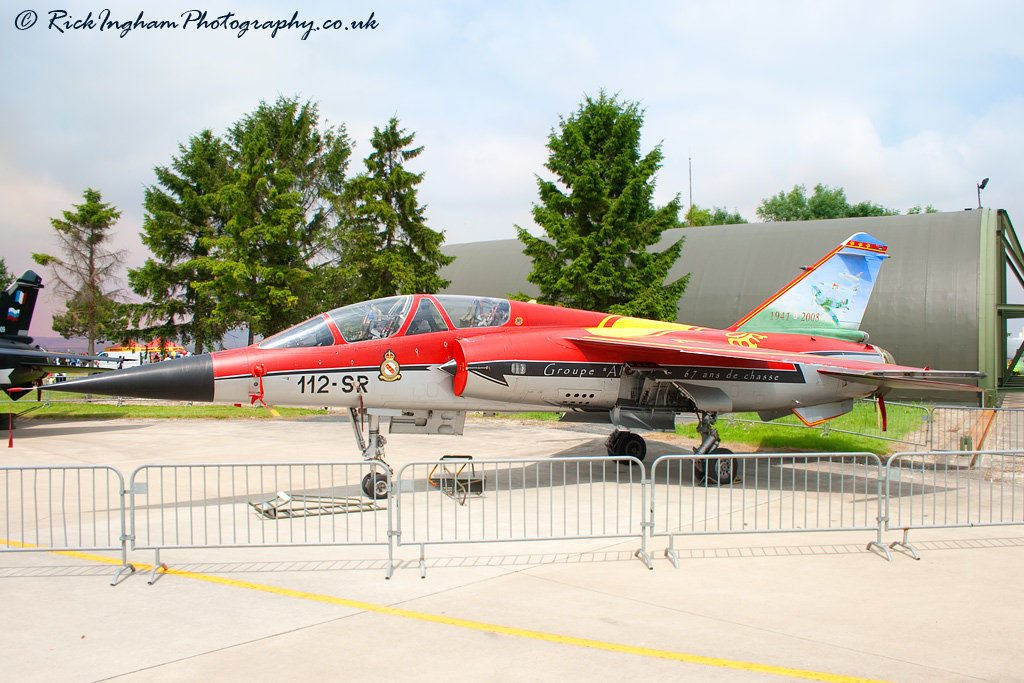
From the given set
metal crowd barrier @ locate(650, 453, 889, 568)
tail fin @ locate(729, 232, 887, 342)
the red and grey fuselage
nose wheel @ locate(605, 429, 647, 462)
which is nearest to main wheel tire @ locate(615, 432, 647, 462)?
nose wheel @ locate(605, 429, 647, 462)

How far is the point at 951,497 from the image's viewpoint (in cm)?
947

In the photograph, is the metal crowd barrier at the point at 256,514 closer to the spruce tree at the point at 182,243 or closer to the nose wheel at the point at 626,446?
the nose wheel at the point at 626,446

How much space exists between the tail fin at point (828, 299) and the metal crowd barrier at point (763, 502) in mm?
2476

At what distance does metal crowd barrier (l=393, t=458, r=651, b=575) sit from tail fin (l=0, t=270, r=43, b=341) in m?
→ 14.2

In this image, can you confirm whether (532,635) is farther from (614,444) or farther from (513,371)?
(614,444)

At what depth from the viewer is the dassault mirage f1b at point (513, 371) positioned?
28.2 feet

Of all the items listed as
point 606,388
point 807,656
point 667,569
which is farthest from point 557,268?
point 807,656

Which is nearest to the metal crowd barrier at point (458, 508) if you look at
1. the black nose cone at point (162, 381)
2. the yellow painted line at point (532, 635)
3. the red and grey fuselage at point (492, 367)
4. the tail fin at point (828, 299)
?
the yellow painted line at point (532, 635)

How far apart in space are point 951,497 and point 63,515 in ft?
34.7

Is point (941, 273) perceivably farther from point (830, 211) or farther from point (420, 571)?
point (830, 211)

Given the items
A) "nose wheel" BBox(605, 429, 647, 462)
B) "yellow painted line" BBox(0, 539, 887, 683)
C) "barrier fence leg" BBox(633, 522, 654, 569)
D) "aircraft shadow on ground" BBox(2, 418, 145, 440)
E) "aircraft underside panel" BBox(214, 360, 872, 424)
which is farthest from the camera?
"aircraft shadow on ground" BBox(2, 418, 145, 440)

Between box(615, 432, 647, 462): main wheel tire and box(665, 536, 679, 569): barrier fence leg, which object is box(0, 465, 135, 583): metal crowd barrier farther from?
box(615, 432, 647, 462): main wheel tire

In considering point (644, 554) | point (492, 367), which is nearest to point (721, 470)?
point (492, 367)

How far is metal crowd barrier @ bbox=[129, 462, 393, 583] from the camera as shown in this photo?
20.5ft
